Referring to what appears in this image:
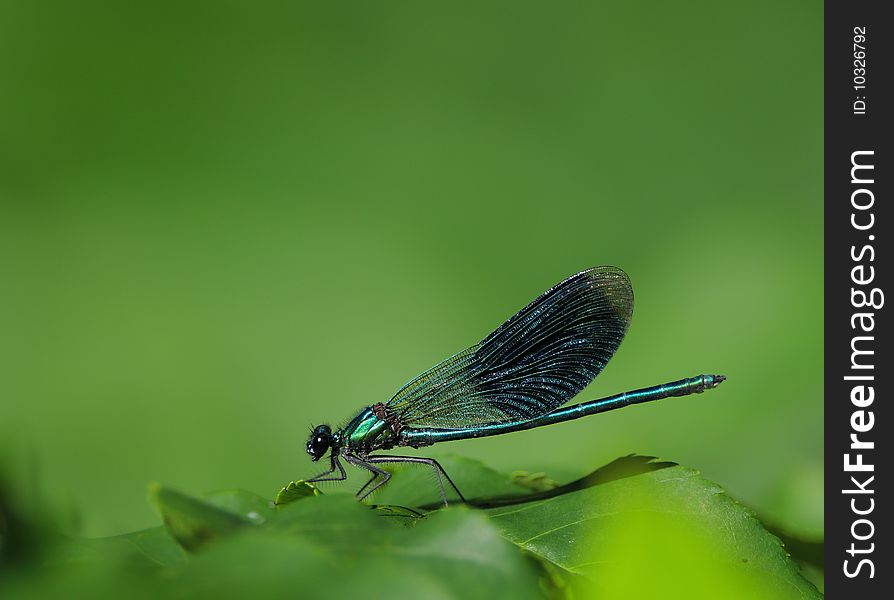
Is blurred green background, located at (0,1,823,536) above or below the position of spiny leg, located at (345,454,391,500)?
above

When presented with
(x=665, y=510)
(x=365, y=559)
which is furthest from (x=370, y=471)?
(x=365, y=559)

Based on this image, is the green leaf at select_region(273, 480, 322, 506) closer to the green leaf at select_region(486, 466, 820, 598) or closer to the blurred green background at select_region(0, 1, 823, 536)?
the green leaf at select_region(486, 466, 820, 598)

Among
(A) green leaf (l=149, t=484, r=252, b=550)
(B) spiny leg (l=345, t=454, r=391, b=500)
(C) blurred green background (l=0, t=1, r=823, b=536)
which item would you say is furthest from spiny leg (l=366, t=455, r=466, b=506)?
(C) blurred green background (l=0, t=1, r=823, b=536)

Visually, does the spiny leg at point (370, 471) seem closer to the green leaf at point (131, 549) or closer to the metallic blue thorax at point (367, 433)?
the metallic blue thorax at point (367, 433)

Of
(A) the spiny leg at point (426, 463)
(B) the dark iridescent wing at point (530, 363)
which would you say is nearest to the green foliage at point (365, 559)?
(A) the spiny leg at point (426, 463)

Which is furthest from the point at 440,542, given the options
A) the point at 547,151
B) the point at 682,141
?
the point at 682,141

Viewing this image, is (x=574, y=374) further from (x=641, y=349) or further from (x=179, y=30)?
(x=179, y=30)

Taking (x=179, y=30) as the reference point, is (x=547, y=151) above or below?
below
